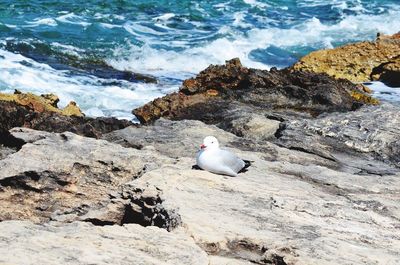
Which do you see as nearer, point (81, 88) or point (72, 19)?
point (81, 88)

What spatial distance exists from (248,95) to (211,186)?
14.8 ft

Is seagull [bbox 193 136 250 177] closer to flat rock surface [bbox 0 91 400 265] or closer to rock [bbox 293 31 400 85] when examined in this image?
flat rock surface [bbox 0 91 400 265]

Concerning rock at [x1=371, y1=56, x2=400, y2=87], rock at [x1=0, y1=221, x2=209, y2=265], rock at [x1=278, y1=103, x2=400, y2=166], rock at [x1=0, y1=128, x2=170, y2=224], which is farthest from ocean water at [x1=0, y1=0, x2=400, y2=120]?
rock at [x1=0, y1=221, x2=209, y2=265]

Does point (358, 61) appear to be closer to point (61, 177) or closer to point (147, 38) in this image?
point (147, 38)

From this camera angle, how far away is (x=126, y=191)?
5.47 metres

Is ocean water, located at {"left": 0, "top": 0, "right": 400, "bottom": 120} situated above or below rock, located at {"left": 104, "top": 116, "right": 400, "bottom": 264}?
below

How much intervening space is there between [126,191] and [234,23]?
19.0m

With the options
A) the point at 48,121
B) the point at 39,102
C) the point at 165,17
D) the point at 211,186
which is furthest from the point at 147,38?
the point at 211,186

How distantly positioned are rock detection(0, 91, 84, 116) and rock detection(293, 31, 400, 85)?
15.8ft

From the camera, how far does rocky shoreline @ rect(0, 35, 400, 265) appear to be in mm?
4426

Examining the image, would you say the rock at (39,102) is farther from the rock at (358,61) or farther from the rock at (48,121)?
the rock at (358,61)

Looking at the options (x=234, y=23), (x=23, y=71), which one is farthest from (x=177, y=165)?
(x=234, y=23)

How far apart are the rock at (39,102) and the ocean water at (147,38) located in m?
1.71

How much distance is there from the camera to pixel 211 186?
5609 millimetres
